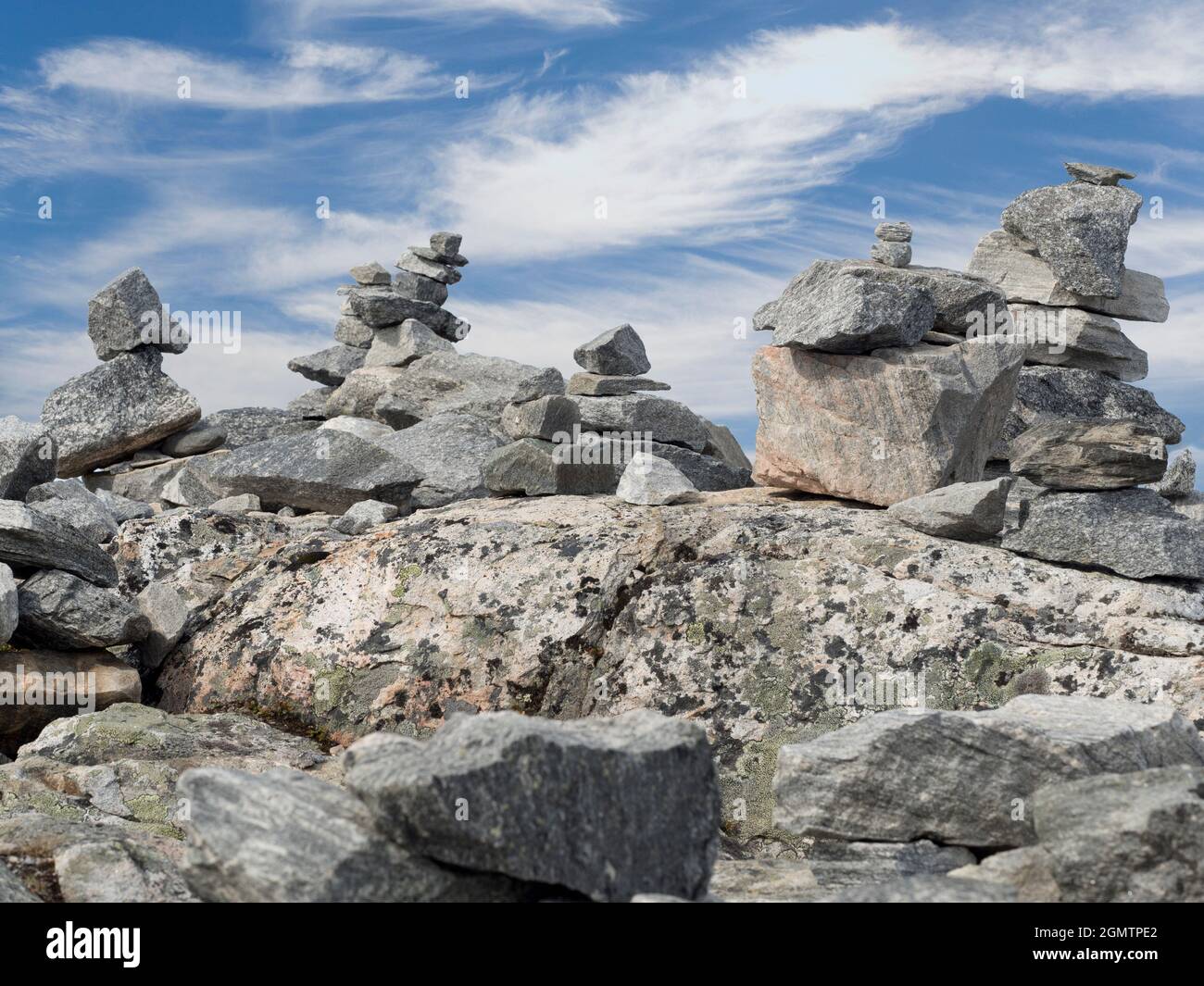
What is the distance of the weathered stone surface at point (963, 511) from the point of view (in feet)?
29.7

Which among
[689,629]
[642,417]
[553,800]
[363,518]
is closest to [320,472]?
[363,518]

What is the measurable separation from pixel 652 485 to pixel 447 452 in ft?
29.8

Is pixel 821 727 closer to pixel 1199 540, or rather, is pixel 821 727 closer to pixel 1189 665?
pixel 1189 665

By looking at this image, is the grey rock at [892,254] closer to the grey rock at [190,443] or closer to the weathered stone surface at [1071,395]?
the weathered stone surface at [1071,395]

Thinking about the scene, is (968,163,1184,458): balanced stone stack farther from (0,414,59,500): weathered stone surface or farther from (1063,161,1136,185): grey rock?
(0,414,59,500): weathered stone surface

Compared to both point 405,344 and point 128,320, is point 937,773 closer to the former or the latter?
point 128,320

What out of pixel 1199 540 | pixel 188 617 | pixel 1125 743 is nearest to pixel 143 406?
pixel 188 617

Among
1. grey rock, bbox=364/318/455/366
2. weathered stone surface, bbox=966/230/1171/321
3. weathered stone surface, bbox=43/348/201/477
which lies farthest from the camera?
grey rock, bbox=364/318/455/366

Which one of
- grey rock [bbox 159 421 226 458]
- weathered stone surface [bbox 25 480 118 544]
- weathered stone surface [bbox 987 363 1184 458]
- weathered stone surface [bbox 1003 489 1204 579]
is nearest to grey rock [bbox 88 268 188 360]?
grey rock [bbox 159 421 226 458]

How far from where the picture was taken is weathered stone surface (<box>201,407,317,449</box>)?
25.1 metres

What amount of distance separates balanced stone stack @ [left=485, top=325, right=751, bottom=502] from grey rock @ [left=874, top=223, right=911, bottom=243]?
12.6ft

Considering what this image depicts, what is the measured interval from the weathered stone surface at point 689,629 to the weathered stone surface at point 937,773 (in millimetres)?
2417

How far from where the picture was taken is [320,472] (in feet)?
45.3
